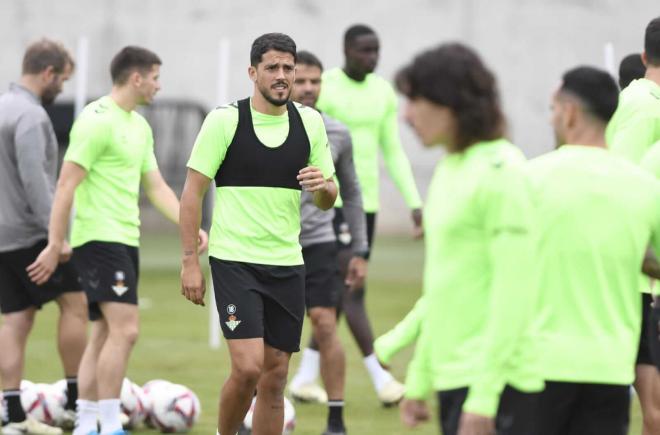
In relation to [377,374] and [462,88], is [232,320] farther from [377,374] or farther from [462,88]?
[377,374]

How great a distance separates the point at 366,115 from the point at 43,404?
3.35m

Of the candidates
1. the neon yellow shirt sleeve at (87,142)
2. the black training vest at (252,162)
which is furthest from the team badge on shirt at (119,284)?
the black training vest at (252,162)

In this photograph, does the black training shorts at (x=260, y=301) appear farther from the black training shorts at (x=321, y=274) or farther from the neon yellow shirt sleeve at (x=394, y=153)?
the neon yellow shirt sleeve at (x=394, y=153)

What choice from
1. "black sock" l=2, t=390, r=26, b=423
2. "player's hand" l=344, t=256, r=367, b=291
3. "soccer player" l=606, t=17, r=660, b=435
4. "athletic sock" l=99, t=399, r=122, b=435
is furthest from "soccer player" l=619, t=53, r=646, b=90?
"black sock" l=2, t=390, r=26, b=423

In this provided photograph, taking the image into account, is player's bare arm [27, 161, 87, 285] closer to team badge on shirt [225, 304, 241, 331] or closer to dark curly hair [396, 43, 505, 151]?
team badge on shirt [225, 304, 241, 331]

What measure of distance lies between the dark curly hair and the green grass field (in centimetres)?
457

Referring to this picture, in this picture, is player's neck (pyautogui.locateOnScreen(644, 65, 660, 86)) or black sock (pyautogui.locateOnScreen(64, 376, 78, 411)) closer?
player's neck (pyautogui.locateOnScreen(644, 65, 660, 86))

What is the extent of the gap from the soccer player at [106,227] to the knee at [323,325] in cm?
118

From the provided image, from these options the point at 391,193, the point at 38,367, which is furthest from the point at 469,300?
the point at 391,193

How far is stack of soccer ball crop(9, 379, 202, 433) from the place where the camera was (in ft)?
28.4

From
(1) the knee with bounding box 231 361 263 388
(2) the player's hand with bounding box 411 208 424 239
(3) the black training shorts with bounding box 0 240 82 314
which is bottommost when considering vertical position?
(1) the knee with bounding box 231 361 263 388

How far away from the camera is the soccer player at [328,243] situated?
889 cm

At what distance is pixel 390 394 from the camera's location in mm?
9805

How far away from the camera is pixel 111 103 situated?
27.2 feet
